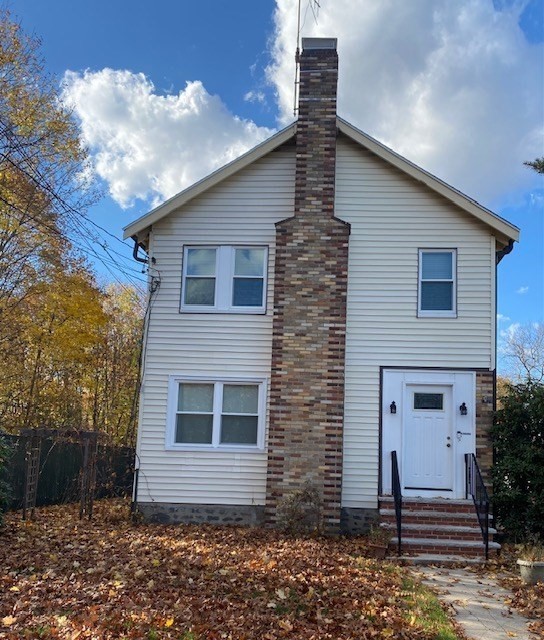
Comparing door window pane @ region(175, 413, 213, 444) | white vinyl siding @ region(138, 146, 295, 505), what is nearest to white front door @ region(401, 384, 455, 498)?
white vinyl siding @ region(138, 146, 295, 505)

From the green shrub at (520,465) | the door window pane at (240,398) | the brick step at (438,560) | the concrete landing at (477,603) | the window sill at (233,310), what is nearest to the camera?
the concrete landing at (477,603)

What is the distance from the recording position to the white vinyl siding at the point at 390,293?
11523 mm

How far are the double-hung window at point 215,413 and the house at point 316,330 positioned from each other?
27 mm

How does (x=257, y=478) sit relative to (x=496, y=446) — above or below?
below

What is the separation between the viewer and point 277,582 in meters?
6.73

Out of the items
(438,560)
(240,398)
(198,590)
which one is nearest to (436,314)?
(240,398)

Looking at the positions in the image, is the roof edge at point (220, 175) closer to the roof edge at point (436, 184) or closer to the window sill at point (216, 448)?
the roof edge at point (436, 184)

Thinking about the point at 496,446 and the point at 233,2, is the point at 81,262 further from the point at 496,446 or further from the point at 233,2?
the point at 496,446

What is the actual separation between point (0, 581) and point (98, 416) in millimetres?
20868

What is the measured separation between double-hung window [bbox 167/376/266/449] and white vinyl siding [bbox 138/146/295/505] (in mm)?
150

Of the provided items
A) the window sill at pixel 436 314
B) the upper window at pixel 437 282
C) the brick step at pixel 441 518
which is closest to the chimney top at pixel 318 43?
the upper window at pixel 437 282

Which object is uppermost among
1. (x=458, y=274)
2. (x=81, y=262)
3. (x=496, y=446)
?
(x=81, y=262)

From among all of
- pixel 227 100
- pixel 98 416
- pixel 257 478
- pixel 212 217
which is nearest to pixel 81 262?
pixel 98 416

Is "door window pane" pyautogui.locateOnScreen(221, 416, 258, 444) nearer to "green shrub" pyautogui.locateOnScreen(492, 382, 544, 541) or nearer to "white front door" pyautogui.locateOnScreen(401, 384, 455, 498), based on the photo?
"white front door" pyautogui.locateOnScreen(401, 384, 455, 498)
